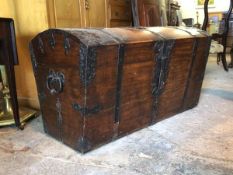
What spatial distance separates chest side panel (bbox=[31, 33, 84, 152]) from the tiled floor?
109 millimetres

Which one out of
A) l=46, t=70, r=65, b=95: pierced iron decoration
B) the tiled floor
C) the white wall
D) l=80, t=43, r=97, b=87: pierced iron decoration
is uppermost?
the white wall

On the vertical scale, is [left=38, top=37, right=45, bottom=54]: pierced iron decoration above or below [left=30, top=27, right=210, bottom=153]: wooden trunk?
above

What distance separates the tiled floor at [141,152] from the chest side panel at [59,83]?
0.11m

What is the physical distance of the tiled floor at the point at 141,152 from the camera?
47.3 inches

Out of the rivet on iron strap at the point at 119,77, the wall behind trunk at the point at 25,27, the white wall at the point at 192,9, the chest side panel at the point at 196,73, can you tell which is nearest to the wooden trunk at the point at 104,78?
the rivet on iron strap at the point at 119,77

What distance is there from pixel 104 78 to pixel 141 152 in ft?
1.49

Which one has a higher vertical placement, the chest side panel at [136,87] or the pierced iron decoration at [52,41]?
the pierced iron decoration at [52,41]

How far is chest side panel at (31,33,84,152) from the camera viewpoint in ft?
4.08

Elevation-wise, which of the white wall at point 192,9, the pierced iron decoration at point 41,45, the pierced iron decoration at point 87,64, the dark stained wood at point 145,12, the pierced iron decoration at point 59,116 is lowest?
the pierced iron decoration at point 59,116

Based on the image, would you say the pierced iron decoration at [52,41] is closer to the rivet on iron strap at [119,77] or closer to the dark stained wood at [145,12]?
the rivet on iron strap at [119,77]

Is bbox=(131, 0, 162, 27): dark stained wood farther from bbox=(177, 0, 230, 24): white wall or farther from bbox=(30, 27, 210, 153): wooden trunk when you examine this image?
bbox=(177, 0, 230, 24): white wall

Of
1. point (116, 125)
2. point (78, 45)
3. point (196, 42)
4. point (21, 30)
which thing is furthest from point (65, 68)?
point (196, 42)

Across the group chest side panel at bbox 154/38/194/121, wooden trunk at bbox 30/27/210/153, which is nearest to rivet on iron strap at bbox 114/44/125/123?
wooden trunk at bbox 30/27/210/153

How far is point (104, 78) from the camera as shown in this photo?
4.18 ft
